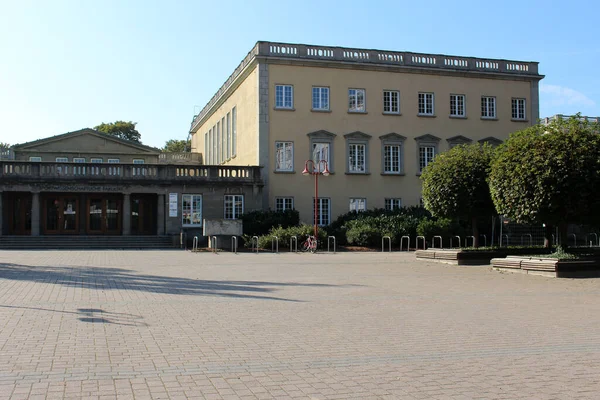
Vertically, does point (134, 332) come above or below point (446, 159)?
below

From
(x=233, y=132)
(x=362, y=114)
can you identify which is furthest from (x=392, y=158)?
(x=233, y=132)

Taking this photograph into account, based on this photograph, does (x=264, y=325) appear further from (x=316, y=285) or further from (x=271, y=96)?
(x=271, y=96)

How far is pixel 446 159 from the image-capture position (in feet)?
85.8

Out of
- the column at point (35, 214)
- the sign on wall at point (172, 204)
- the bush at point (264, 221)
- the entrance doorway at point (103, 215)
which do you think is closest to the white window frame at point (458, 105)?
the bush at point (264, 221)

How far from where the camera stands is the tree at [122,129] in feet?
271

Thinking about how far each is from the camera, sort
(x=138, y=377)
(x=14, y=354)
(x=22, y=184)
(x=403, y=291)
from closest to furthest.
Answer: (x=138, y=377)
(x=14, y=354)
(x=403, y=291)
(x=22, y=184)

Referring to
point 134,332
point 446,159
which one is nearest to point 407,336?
point 134,332

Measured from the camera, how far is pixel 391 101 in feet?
139

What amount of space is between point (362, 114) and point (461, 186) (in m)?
17.5

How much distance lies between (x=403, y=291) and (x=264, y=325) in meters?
5.72

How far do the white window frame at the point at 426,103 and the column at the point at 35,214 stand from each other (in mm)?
24145

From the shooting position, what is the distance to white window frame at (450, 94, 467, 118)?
4369cm

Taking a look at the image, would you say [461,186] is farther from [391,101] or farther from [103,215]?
[103,215]

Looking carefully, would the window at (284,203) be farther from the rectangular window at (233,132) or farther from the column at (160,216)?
the rectangular window at (233,132)
